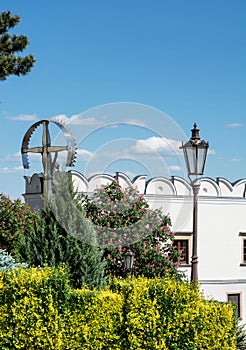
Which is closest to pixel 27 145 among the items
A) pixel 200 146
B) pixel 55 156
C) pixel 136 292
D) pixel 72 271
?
pixel 55 156

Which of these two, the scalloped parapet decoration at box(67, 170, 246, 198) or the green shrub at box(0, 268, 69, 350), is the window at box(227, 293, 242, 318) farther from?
the green shrub at box(0, 268, 69, 350)

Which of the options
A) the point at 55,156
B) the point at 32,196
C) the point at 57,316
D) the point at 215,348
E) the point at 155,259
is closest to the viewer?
the point at 57,316

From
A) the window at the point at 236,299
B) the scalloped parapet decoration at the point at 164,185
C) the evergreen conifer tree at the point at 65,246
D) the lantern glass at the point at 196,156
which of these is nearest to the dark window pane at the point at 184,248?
the scalloped parapet decoration at the point at 164,185

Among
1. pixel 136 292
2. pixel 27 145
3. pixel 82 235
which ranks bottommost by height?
pixel 136 292

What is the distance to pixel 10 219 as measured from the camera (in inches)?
737

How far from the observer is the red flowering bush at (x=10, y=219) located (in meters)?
18.6

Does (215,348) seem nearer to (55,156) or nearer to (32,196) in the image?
(55,156)

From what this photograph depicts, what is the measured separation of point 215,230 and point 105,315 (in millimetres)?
14758

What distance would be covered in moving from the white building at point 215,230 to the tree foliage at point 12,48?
19.1 ft

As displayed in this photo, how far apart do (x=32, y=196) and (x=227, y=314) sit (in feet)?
35.9

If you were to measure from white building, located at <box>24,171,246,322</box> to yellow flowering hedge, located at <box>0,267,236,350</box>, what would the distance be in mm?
10833

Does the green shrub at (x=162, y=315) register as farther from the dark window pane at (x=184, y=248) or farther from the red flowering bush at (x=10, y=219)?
the dark window pane at (x=184, y=248)

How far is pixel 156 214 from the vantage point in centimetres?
2075

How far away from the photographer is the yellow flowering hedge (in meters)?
10.4
